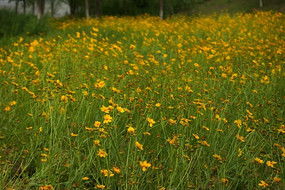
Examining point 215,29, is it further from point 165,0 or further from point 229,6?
point 165,0

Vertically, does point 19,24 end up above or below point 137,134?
above

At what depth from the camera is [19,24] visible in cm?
1226

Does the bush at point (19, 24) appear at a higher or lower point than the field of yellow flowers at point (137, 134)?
higher

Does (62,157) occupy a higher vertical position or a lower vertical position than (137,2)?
lower

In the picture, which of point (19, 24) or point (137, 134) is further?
point (19, 24)

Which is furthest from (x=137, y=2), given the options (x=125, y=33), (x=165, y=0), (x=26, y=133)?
(x=26, y=133)

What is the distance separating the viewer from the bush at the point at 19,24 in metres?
Answer: 11.8

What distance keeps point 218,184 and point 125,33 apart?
373 inches

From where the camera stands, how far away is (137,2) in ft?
84.1

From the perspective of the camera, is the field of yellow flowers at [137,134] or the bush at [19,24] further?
the bush at [19,24]

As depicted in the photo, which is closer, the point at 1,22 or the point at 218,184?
the point at 218,184

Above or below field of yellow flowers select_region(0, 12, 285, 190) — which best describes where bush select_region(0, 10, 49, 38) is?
above

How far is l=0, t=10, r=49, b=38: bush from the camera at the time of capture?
38.7 feet

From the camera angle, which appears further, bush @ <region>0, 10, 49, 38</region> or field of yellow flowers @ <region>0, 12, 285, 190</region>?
bush @ <region>0, 10, 49, 38</region>
